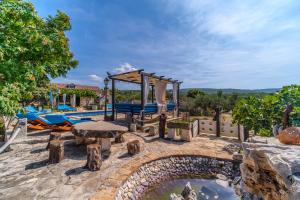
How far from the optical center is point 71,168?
14.8 feet

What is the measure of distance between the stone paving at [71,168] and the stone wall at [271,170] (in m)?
2.56

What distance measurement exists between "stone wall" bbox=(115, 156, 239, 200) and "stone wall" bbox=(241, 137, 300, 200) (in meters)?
2.12

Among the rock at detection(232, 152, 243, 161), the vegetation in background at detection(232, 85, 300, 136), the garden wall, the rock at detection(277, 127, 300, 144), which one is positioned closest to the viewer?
the rock at detection(277, 127, 300, 144)

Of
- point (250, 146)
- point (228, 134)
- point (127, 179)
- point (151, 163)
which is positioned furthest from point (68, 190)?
point (228, 134)

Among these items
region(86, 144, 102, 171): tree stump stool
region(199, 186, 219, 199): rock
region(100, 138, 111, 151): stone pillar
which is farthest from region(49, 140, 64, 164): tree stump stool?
region(199, 186, 219, 199): rock

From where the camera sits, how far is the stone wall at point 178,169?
15.9 feet

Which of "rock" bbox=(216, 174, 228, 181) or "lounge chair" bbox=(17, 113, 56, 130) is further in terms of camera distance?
"lounge chair" bbox=(17, 113, 56, 130)

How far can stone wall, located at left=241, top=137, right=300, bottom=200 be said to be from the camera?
6.68ft

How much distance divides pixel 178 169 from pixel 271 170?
3.18 m

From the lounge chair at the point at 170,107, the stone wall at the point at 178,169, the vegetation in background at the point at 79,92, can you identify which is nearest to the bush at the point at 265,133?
the stone wall at the point at 178,169

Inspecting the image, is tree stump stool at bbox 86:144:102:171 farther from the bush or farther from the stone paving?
the bush

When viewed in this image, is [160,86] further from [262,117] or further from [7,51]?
[7,51]

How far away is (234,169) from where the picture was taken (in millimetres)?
5512

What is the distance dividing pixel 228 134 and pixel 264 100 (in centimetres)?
410
